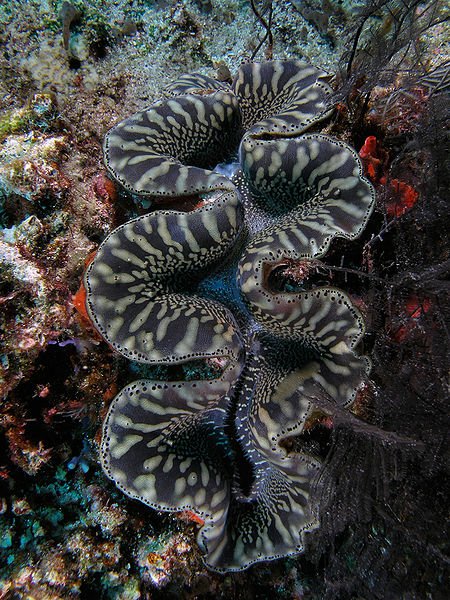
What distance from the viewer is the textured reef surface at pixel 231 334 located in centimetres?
212

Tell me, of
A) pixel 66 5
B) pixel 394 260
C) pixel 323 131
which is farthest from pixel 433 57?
pixel 66 5

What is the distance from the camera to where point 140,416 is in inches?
88.9

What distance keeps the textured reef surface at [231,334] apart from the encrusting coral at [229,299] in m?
0.01

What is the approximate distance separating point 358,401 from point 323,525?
0.84 m

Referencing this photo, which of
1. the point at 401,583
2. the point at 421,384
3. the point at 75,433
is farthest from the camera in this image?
the point at 75,433

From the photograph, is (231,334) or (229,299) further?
(229,299)

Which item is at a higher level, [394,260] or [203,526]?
[394,260]

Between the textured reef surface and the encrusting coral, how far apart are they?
13 millimetres

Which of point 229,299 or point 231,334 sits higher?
point 229,299

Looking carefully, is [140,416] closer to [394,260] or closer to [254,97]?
[394,260]

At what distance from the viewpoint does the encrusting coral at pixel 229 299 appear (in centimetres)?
212

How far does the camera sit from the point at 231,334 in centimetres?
221

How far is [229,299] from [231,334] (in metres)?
0.33

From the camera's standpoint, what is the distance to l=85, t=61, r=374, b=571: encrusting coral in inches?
83.5
